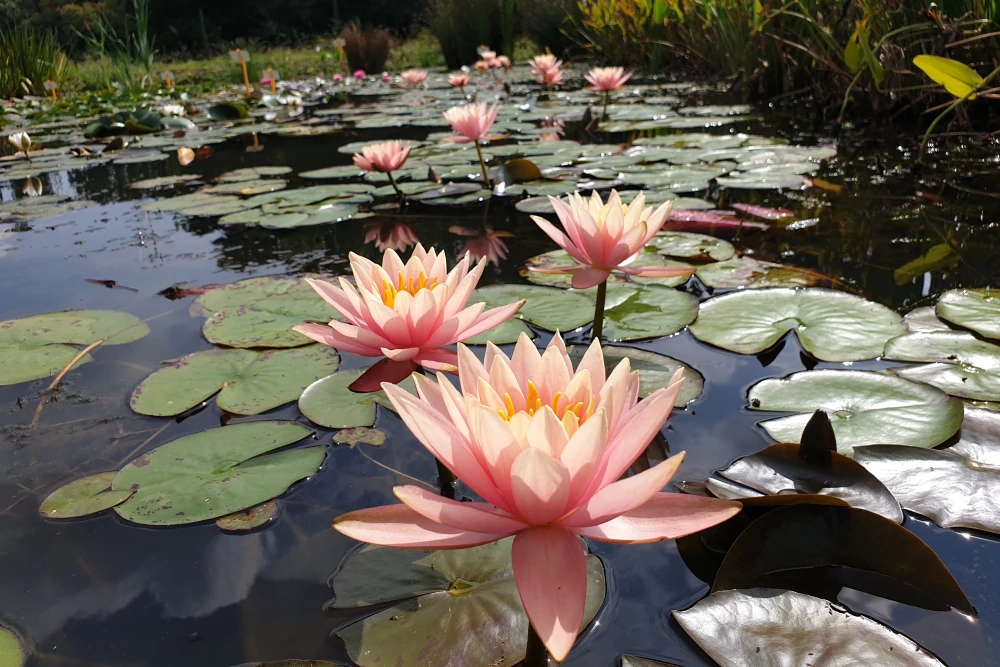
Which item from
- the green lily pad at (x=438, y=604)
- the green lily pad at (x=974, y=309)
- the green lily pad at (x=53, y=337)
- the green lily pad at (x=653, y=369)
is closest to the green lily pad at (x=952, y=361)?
the green lily pad at (x=974, y=309)

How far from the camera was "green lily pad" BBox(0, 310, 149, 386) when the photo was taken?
133 cm

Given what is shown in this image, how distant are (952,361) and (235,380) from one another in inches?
55.1

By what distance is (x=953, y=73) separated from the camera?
6.59 ft

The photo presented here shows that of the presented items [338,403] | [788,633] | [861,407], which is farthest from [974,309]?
[338,403]

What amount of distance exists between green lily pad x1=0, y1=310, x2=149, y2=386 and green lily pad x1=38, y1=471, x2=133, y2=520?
484 millimetres

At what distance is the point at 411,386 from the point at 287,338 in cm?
38

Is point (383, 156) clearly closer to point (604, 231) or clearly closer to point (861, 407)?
point (604, 231)

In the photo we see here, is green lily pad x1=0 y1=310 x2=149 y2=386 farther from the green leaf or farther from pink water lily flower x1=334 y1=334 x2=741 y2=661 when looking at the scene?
the green leaf

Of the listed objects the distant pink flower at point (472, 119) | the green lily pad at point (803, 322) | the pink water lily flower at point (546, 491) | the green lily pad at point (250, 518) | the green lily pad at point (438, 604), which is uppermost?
the distant pink flower at point (472, 119)

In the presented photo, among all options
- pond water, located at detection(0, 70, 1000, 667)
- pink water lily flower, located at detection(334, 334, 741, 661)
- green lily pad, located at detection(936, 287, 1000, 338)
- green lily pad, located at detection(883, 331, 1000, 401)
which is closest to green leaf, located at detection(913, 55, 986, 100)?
pond water, located at detection(0, 70, 1000, 667)

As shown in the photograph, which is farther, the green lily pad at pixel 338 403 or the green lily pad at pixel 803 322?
the green lily pad at pixel 803 322

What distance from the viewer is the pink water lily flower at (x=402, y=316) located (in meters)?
0.85

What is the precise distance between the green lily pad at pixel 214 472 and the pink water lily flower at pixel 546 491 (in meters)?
0.44

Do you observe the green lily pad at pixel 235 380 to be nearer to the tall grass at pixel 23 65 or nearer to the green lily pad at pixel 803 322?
the green lily pad at pixel 803 322
